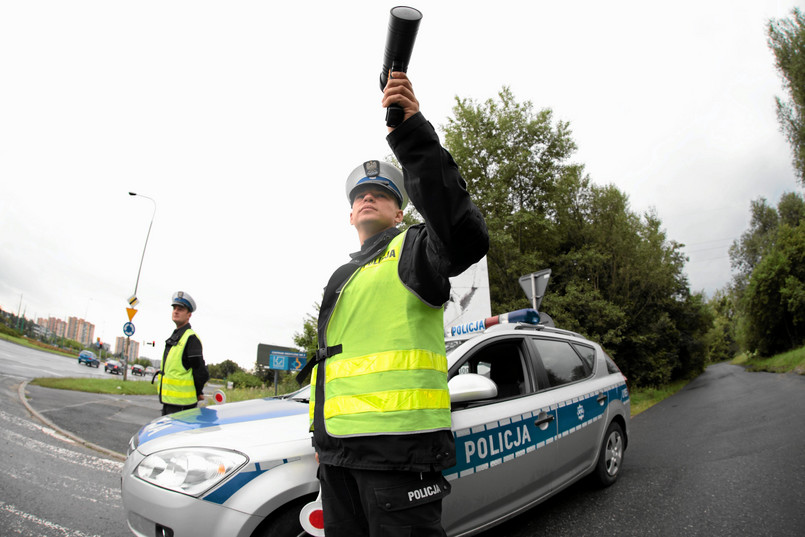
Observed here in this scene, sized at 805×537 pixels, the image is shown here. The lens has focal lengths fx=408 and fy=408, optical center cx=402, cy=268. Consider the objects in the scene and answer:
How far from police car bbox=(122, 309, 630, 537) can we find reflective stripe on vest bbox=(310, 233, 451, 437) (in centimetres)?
62

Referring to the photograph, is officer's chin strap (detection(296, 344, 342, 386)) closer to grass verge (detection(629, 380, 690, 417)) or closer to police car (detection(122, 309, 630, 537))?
police car (detection(122, 309, 630, 537))

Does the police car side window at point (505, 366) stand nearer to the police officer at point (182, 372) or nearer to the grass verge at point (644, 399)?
the police officer at point (182, 372)

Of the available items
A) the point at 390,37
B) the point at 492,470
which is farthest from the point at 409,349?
the point at 492,470

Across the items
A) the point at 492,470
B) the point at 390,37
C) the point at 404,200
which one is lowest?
the point at 492,470

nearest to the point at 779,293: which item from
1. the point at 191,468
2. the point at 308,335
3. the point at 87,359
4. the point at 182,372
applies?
the point at 308,335

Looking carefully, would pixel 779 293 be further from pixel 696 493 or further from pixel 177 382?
pixel 177 382

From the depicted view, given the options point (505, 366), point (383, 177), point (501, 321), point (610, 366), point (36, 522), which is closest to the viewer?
point (383, 177)

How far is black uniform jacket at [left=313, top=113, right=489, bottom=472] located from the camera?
1103 mm

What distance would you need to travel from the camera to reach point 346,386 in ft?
4.57

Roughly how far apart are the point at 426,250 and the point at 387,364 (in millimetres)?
396

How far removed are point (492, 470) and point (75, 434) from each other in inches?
245

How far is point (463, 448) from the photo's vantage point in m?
2.27

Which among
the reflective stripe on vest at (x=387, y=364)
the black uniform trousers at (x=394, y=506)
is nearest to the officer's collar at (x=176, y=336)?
the reflective stripe on vest at (x=387, y=364)

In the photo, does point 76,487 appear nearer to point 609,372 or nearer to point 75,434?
point 75,434
